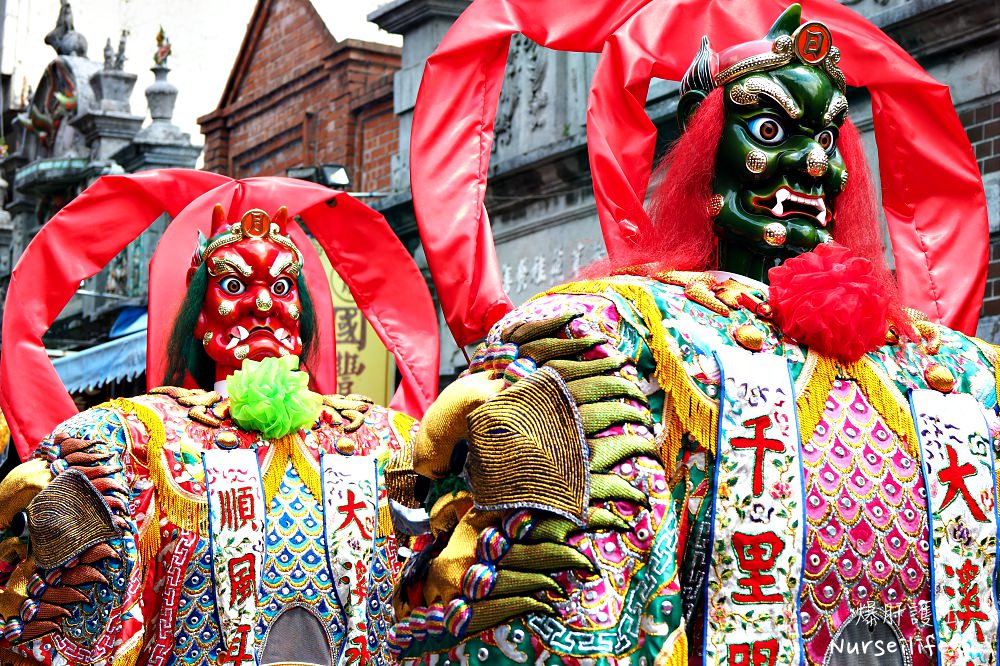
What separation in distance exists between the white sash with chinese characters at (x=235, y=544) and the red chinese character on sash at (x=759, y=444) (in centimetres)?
260

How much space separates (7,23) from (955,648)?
22409 mm

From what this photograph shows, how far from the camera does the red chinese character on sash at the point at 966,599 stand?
8.86 ft

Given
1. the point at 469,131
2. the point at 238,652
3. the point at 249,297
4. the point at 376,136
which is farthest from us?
the point at 376,136

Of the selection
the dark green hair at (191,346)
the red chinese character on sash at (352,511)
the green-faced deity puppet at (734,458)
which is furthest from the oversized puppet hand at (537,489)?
the dark green hair at (191,346)

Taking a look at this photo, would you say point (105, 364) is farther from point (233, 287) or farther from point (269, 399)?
point (269, 399)

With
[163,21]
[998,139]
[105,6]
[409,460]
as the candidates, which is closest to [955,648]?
[409,460]

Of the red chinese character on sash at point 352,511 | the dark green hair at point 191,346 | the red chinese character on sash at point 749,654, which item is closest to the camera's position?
the red chinese character on sash at point 749,654

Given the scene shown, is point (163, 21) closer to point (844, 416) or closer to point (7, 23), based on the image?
point (7, 23)

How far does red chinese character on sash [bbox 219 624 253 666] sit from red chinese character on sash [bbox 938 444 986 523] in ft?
8.82

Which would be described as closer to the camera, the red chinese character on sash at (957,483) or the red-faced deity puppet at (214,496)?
the red chinese character on sash at (957,483)

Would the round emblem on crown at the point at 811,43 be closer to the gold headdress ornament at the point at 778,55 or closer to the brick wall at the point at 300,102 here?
the gold headdress ornament at the point at 778,55

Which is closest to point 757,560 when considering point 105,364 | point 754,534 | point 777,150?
point 754,534

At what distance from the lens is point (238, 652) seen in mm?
4828

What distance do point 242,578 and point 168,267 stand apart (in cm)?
151
